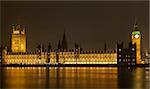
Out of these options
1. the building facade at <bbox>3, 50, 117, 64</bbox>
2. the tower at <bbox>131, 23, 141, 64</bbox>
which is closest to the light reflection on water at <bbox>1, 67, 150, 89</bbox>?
the building facade at <bbox>3, 50, 117, 64</bbox>

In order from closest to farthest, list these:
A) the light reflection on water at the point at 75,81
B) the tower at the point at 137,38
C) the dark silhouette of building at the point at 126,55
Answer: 1. the light reflection on water at the point at 75,81
2. the dark silhouette of building at the point at 126,55
3. the tower at the point at 137,38

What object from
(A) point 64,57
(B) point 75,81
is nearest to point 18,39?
(A) point 64,57

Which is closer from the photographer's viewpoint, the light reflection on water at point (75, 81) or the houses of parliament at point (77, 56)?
the light reflection on water at point (75, 81)

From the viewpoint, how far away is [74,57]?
75.8 meters

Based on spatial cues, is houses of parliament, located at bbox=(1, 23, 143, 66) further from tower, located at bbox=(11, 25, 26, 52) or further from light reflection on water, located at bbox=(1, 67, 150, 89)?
light reflection on water, located at bbox=(1, 67, 150, 89)

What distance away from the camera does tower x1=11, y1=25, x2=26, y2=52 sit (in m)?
86.8

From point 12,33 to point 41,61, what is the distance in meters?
15.9

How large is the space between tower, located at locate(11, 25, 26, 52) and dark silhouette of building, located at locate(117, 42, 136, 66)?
21477 millimetres

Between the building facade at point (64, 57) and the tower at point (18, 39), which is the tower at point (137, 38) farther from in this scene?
the tower at point (18, 39)

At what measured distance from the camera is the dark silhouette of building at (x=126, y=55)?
246 ft

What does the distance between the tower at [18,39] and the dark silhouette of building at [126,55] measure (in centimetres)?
2148

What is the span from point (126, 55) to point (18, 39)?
24611mm

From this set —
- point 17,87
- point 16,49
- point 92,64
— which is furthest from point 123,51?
point 17,87

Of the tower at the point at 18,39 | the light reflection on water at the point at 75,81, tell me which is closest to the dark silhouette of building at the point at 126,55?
the tower at the point at 18,39
